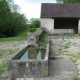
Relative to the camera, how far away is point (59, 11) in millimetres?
24219

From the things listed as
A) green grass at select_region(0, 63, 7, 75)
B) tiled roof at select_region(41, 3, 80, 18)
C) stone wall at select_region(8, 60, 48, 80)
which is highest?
tiled roof at select_region(41, 3, 80, 18)

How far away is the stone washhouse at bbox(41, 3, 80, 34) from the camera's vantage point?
23.1 m

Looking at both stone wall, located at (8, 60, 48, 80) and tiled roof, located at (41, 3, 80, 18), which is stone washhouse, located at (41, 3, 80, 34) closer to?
tiled roof, located at (41, 3, 80, 18)

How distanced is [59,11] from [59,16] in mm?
1394

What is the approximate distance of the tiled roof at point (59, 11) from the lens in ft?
76.7

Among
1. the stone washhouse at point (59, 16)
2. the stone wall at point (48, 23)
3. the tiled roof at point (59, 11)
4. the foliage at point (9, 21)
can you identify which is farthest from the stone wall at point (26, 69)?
the foliage at point (9, 21)

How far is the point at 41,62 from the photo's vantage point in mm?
5375

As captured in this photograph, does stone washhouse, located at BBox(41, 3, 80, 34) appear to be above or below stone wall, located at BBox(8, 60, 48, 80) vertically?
above

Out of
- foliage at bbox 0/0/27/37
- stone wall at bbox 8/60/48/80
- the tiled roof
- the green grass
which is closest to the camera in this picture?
stone wall at bbox 8/60/48/80

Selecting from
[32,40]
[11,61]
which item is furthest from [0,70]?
[32,40]

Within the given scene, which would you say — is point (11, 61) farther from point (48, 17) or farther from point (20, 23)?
point (20, 23)

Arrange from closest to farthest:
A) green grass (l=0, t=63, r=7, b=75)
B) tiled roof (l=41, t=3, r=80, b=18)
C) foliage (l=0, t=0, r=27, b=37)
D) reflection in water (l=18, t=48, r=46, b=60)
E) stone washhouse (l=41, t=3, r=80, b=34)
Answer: green grass (l=0, t=63, r=7, b=75), reflection in water (l=18, t=48, r=46, b=60), stone washhouse (l=41, t=3, r=80, b=34), tiled roof (l=41, t=3, r=80, b=18), foliage (l=0, t=0, r=27, b=37)

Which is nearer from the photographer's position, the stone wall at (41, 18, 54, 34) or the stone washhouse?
the stone washhouse

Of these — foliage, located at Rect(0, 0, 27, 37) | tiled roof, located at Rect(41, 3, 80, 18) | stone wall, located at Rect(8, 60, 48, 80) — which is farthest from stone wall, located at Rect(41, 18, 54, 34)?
stone wall, located at Rect(8, 60, 48, 80)
